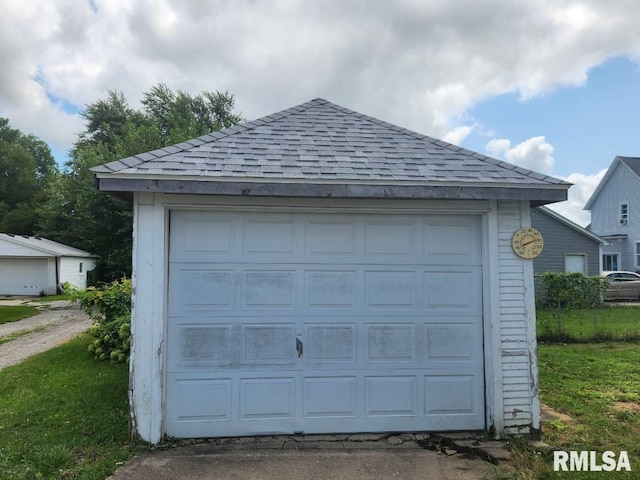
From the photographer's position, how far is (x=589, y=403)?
5371mm

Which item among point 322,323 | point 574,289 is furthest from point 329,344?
point 574,289

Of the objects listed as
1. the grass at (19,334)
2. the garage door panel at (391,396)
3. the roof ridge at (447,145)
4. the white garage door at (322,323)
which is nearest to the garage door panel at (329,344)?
the white garage door at (322,323)

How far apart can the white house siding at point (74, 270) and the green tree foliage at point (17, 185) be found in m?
10.9

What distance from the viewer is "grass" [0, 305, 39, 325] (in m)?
13.6

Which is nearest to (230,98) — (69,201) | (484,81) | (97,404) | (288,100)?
(69,201)

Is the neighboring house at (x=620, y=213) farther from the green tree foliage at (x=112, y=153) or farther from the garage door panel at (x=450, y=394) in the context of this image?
the green tree foliage at (x=112, y=153)

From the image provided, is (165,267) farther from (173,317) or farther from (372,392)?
(372,392)

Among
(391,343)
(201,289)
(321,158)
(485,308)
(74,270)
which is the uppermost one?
(321,158)

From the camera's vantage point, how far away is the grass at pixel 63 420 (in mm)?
3611

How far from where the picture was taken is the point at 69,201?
25.6 metres

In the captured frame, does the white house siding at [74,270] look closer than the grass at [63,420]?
No

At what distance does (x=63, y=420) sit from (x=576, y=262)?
18791mm

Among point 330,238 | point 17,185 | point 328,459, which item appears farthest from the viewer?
point 17,185

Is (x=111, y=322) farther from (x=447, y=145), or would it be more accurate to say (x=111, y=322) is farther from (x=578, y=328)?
(x=578, y=328)
